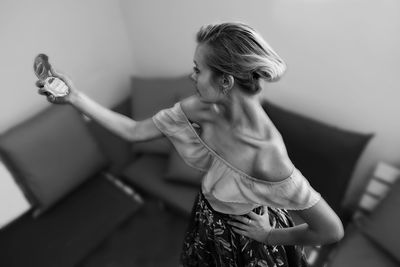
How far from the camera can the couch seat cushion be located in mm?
1824

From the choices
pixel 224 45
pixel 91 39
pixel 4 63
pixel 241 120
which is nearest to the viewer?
pixel 224 45

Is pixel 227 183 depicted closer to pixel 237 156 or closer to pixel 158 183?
pixel 237 156

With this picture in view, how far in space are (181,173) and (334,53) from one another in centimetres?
100

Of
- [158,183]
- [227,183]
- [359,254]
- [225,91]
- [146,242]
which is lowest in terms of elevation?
[146,242]

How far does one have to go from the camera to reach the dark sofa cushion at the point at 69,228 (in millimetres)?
1607

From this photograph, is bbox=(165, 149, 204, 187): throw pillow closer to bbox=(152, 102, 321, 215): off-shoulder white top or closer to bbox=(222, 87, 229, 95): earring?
bbox=(152, 102, 321, 215): off-shoulder white top

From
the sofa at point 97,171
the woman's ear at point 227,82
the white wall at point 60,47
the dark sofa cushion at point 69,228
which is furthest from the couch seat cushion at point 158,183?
the woman's ear at point 227,82

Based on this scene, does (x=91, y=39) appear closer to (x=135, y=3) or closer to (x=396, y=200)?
(x=135, y=3)

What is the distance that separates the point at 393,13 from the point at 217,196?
1056 millimetres

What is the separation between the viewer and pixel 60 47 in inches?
72.0

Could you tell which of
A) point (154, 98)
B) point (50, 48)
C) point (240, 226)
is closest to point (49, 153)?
point (50, 48)

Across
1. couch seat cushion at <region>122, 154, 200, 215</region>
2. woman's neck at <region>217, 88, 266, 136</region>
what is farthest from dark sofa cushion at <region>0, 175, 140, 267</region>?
woman's neck at <region>217, 88, 266, 136</region>

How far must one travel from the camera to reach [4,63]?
1612 millimetres

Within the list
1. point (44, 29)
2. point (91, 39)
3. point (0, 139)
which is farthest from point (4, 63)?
point (91, 39)
